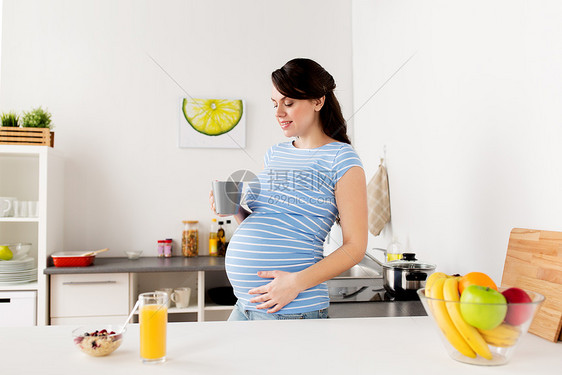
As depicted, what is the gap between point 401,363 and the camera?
81 cm

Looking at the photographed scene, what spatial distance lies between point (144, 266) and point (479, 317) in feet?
6.42

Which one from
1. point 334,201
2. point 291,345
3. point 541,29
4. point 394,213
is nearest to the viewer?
point 291,345

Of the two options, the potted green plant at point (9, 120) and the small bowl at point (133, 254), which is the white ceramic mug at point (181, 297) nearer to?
the small bowl at point (133, 254)

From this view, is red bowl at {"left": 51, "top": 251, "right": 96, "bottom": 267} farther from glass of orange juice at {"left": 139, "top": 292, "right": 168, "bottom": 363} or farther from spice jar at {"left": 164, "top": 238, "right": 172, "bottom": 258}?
glass of orange juice at {"left": 139, "top": 292, "right": 168, "bottom": 363}

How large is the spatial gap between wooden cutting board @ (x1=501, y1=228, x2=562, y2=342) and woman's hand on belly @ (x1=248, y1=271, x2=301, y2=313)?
1.70 feet

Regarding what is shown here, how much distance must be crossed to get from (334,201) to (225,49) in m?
2.06

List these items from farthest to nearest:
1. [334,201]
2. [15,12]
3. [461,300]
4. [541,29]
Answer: [15,12] → [334,201] → [541,29] → [461,300]

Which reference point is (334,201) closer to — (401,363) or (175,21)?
(401,363)

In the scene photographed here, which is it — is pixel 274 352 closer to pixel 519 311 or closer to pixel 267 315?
pixel 267 315

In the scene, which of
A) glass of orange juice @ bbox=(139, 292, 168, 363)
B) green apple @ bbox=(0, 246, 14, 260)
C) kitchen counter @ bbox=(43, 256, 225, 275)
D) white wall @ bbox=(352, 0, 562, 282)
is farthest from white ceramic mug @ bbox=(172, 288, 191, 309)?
glass of orange juice @ bbox=(139, 292, 168, 363)

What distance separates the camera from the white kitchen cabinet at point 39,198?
7.82 feet

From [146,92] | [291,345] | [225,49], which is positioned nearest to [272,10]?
[225,49]

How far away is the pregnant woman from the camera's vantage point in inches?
45.1

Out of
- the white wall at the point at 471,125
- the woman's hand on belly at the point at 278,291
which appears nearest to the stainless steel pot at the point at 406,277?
the white wall at the point at 471,125
